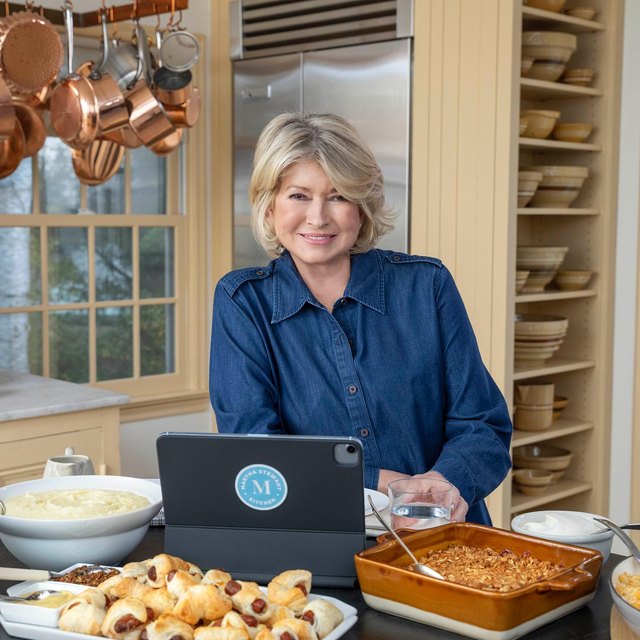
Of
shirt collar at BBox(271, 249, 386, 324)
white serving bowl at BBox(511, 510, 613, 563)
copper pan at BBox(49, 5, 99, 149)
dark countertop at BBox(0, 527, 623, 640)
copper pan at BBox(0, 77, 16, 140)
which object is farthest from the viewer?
copper pan at BBox(49, 5, 99, 149)

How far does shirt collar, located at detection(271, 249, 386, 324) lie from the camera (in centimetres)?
214

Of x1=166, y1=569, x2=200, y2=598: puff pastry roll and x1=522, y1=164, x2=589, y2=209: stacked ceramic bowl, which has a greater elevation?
x1=522, y1=164, x2=589, y2=209: stacked ceramic bowl

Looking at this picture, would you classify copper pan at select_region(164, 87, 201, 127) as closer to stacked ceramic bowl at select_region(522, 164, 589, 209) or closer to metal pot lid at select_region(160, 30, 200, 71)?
metal pot lid at select_region(160, 30, 200, 71)

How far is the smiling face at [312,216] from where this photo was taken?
2.05 metres

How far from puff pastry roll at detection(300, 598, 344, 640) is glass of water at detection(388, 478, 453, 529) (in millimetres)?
291

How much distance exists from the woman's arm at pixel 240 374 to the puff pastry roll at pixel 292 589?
0.69 metres

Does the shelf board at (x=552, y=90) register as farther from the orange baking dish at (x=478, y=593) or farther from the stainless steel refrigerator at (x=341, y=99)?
the orange baking dish at (x=478, y=593)

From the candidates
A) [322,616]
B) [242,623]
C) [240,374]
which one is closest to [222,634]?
[242,623]

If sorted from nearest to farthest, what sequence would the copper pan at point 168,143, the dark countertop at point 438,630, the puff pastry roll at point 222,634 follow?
the puff pastry roll at point 222,634
the dark countertop at point 438,630
the copper pan at point 168,143

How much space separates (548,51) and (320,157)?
193cm

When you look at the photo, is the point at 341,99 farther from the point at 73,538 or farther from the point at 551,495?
the point at 73,538

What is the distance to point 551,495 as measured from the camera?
12.5ft

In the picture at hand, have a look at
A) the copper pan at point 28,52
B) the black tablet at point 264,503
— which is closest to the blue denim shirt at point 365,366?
the black tablet at point 264,503

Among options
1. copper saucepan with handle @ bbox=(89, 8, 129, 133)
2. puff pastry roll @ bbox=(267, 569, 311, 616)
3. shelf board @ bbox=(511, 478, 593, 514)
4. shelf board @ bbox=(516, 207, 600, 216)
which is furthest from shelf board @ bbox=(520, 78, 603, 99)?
puff pastry roll @ bbox=(267, 569, 311, 616)
